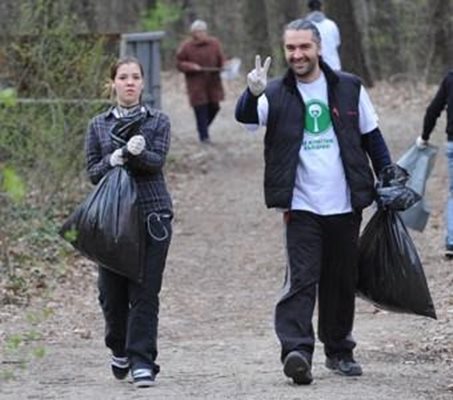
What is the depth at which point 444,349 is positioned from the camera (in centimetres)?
962

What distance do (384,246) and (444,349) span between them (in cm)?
146

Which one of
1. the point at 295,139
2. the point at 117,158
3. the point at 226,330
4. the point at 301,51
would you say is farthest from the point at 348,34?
the point at 117,158

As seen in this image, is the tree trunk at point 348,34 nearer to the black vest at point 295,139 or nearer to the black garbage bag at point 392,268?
the black garbage bag at point 392,268

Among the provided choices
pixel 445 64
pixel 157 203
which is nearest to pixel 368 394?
pixel 157 203

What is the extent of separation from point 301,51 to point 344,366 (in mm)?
1802

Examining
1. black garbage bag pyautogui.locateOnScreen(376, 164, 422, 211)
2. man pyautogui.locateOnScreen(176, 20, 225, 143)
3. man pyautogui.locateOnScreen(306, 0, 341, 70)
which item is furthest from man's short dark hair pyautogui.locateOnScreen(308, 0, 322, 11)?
black garbage bag pyautogui.locateOnScreen(376, 164, 422, 211)

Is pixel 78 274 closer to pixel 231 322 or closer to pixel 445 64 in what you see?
pixel 231 322

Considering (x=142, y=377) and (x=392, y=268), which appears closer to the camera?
(x=142, y=377)

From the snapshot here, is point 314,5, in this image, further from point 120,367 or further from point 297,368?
point 297,368

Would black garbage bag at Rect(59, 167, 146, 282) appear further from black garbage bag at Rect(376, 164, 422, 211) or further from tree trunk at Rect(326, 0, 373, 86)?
tree trunk at Rect(326, 0, 373, 86)

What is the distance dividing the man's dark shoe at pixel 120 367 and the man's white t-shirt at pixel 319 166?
4.30ft

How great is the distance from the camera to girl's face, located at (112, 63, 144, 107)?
8.19m

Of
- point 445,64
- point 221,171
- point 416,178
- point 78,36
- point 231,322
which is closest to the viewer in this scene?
point 231,322

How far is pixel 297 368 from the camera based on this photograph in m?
7.98
